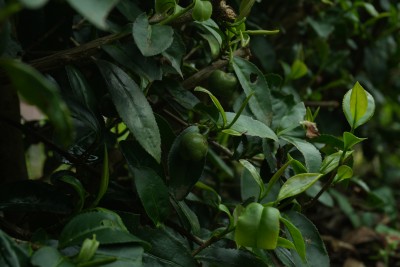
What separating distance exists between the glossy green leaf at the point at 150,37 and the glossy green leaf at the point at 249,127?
15cm

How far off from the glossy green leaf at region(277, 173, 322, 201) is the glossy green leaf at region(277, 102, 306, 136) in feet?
0.51

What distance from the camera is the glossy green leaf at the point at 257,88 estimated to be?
0.88 meters

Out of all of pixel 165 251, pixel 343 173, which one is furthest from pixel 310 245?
pixel 165 251

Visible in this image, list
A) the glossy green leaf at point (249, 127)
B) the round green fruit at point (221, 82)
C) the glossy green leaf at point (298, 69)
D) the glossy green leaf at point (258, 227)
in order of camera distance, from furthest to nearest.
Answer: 1. the glossy green leaf at point (298, 69)
2. the round green fruit at point (221, 82)
3. the glossy green leaf at point (249, 127)
4. the glossy green leaf at point (258, 227)

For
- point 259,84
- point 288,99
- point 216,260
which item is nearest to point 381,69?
point 288,99

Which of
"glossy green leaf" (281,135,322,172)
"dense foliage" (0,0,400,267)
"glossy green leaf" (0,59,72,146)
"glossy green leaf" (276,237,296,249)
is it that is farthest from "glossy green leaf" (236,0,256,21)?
"glossy green leaf" (0,59,72,146)

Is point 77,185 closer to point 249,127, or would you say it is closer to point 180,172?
point 180,172

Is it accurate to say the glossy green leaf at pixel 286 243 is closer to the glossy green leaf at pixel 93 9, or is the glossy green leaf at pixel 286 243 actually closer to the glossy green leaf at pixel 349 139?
the glossy green leaf at pixel 349 139

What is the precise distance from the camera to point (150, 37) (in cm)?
73

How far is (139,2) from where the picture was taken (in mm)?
991

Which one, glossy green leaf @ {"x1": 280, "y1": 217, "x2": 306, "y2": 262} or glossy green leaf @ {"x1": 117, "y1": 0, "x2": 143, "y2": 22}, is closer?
glossy green leaf @ {"x1": 280, "y1": 217, "x2": 306, "y2": 262}

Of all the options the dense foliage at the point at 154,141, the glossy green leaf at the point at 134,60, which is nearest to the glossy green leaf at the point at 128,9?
the dense foliage at the point at 154,141

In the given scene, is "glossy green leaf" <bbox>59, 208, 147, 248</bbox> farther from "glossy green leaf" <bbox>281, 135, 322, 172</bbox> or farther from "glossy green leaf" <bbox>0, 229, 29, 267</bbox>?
"glossy green leaf" <bbox>281, 135, 322, 172</bbox>

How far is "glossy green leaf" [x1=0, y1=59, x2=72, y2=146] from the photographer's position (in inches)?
18.2
